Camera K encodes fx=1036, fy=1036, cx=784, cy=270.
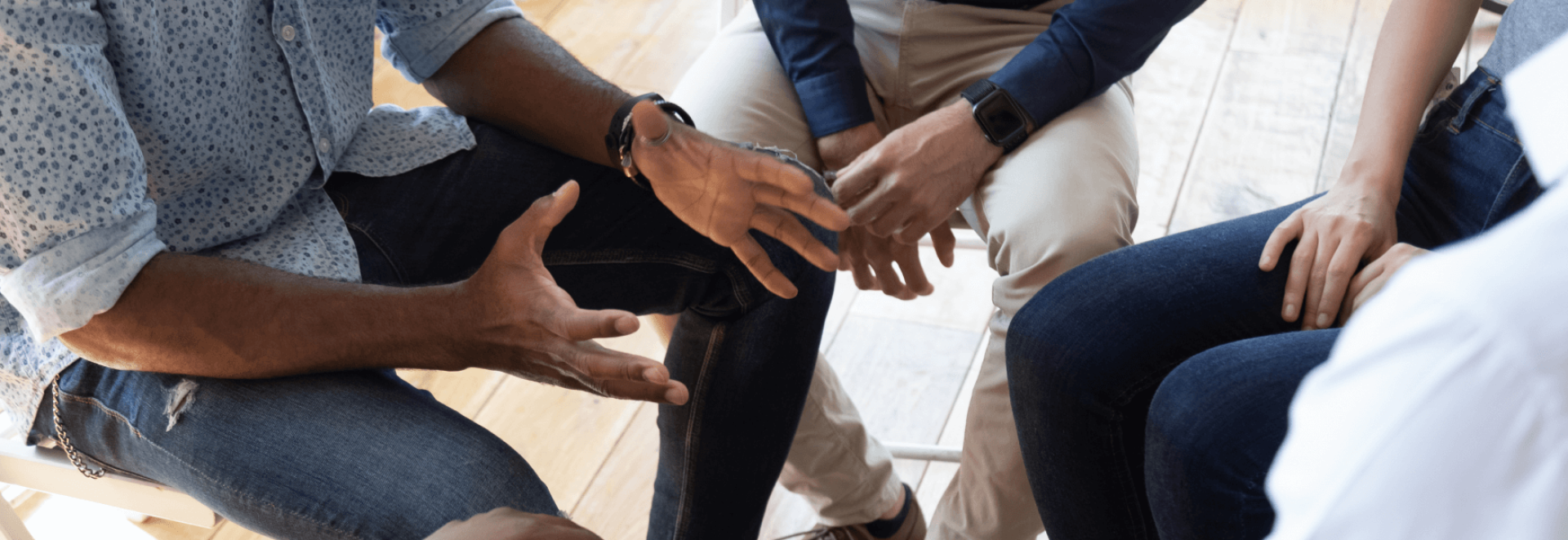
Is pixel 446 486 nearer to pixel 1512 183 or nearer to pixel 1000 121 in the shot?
pixel 1000 121

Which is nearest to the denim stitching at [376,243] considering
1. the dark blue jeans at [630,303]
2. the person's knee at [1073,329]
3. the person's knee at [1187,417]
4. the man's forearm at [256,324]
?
the dark blue jeans at [630,303]

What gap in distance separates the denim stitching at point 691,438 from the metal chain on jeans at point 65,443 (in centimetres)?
50

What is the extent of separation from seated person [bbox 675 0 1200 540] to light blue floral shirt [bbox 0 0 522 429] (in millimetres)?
322

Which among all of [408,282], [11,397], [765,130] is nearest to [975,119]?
[765,130]

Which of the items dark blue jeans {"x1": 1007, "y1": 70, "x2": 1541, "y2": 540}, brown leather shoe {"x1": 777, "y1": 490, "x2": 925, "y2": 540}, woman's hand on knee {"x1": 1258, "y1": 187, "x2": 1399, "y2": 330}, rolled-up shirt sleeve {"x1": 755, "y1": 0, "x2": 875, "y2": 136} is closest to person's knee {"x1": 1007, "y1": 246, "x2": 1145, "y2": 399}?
dark blue jeans {"x1": 1007, "y1": 70, "x2": 1541, "y2": 540}

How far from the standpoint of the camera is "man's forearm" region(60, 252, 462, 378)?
2.63 ft

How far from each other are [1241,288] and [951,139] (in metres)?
0.31

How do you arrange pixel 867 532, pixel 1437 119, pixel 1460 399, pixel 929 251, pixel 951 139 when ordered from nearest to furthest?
pixel 1460 399
pixel 1437 119
pixel 951 139
pixel 867 532
pixel 929 251

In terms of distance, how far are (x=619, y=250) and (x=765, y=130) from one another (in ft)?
0.70

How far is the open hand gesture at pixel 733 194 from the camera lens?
3.13 feet

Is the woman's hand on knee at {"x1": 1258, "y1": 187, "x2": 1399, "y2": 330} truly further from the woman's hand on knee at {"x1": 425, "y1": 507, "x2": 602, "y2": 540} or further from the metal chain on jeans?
the metal chain on jeans

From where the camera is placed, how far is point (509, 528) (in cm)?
73

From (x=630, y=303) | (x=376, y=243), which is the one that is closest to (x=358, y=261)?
(x=376, y=243)

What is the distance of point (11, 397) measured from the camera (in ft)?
2.87
